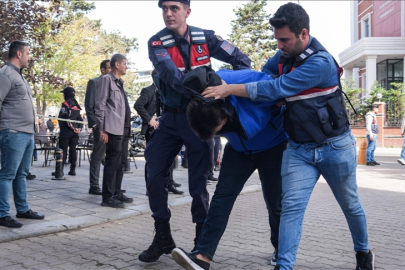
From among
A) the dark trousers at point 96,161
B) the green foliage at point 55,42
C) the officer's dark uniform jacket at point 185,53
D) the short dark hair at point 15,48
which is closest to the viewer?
the officer's dark uniform jacket at point 185,53

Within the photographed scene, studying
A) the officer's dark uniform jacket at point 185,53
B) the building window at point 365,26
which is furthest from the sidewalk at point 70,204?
the building window at point 365,26

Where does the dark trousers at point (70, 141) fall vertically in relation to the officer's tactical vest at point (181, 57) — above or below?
below

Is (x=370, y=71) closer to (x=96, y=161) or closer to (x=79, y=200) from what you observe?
(x=96, y=161)

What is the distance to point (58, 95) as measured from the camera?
106 ft

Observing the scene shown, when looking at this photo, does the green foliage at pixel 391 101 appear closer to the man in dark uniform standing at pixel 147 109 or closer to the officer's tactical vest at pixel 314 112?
the man in dark uniform standing at pixel 147 109

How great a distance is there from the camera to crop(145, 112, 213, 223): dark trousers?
389 cm

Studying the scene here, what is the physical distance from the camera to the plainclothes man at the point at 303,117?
3102 millimetres

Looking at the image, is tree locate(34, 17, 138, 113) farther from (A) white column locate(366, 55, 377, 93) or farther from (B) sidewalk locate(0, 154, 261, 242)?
(B) sidewalk locate(0, 154, 261, 242)

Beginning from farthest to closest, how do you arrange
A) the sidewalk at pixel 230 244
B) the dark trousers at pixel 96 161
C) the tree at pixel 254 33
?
1. the tree at pixel 254 33
2. the dark trousers at pixel 96 161
3. the sidewalk at pixel 230 244

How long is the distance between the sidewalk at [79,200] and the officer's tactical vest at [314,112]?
323 cm

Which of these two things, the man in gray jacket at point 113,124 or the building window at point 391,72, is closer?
the man in gray jacket at point 113,124

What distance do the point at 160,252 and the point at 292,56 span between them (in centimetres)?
198

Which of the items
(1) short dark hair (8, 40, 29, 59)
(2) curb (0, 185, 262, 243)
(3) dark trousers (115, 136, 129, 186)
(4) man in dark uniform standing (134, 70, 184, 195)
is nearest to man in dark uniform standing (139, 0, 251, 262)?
(2) curb (0, 185, 262, 243)

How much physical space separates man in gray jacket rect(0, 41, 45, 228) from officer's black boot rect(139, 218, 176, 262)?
1989mm
